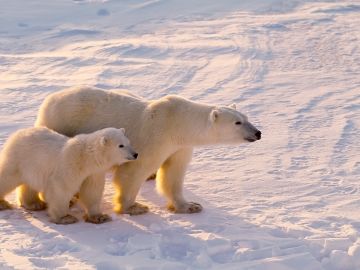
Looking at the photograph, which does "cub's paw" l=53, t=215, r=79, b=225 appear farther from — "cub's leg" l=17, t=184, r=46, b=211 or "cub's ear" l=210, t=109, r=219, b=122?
"cub's ear" l=210, t=109, r=219, b=122

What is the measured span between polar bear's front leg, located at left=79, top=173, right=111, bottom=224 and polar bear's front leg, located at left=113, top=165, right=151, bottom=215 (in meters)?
0.22

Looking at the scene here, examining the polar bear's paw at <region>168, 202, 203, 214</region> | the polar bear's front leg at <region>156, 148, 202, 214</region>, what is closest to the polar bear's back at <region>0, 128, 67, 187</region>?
the polar bear's front leg at <region>156, 148, 202, 214</region>

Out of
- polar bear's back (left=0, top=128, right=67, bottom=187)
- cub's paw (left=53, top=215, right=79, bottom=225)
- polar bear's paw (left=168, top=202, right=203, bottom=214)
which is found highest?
polar bear's back (left=0, top=128, right=67, bottom=187)

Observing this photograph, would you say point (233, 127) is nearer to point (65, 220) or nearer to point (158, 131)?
point (158, 131)

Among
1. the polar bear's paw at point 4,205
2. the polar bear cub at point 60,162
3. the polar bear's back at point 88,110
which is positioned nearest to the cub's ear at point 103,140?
the polar bear cub at point 60,162

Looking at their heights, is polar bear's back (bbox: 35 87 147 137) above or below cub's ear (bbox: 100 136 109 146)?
above

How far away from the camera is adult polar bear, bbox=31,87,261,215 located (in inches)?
227

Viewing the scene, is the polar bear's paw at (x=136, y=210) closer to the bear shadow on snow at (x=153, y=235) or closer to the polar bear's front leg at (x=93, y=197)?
the bear shadow on snow at (x=153, y=235)

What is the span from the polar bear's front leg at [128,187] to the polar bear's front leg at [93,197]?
22 centimetres

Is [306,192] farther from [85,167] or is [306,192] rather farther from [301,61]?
[301,61]

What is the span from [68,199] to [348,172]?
2784 mm

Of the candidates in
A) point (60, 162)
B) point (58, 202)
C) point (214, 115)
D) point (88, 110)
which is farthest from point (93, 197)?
point (214, 115)

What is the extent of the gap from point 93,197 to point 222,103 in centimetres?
428

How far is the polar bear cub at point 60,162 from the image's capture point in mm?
5449
